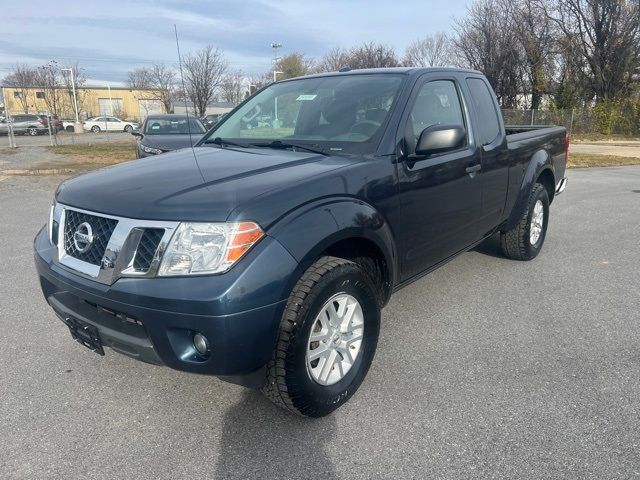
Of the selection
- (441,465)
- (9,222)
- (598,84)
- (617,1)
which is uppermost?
(617,1)

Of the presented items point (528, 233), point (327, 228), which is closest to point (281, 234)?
point (327, 228)

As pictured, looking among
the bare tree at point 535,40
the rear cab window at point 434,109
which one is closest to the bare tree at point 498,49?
the bare tree at point 535,40

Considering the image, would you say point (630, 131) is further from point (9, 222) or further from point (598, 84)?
point (9, 222)

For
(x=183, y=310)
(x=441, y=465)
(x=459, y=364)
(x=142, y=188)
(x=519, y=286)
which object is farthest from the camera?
(x=519, y=286)

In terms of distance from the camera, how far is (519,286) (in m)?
4.68

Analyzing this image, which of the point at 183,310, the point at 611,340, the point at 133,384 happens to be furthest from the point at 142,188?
the point at 611,340

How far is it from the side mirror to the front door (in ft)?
0.39

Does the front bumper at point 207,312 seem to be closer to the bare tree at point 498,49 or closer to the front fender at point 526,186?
the front fender at point 526,186

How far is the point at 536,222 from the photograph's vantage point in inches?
211

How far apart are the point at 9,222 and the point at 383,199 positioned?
21.2 ft

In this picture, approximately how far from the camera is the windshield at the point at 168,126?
11428 millimetres

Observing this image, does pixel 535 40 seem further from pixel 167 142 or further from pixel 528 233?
pixel 528 233

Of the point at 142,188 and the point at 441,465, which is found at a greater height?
the point at 142,188

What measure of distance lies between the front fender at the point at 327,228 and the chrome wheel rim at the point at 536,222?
113 inches
